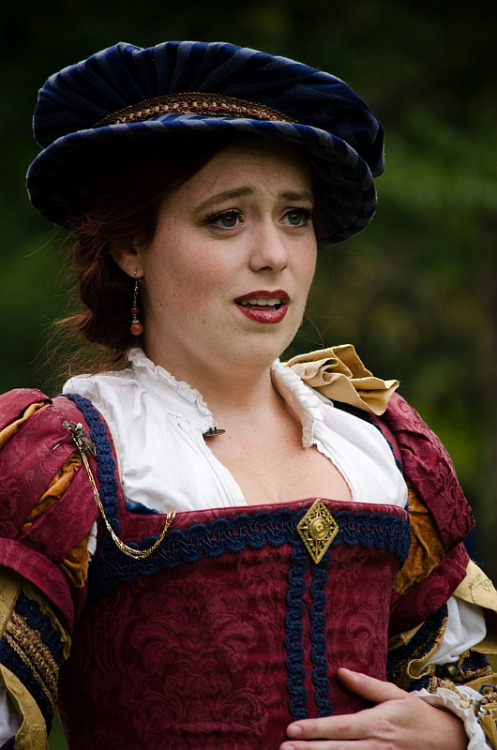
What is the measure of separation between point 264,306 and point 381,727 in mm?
864

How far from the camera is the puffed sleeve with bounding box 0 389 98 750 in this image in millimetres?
2148

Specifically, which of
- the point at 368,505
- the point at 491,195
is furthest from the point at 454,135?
the point at 368,505

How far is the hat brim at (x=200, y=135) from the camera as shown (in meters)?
2.30

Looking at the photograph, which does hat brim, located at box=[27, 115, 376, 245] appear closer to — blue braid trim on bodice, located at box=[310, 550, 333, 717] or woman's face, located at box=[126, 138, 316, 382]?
woman's face, located at box=[126, 138, 316, 382]

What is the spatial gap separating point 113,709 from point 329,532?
53 cm

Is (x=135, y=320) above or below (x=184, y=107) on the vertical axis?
below

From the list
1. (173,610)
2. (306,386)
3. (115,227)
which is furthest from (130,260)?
(173,610)

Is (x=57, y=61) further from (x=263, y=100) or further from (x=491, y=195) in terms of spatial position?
(x=263, y=100)

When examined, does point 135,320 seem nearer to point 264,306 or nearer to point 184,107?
point 264,306

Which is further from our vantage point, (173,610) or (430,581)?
(430,581)

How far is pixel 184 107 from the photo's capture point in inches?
93.9

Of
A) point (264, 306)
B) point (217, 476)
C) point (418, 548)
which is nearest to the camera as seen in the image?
→ point (217, 476)

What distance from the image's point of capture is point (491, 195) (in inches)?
227

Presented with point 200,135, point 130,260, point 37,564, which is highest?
point 200,135
